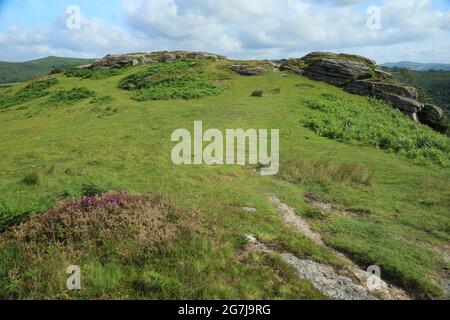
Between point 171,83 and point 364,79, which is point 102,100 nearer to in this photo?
point 171,83

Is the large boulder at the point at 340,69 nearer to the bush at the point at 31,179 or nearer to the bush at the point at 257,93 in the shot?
the bush at the point at 257,93

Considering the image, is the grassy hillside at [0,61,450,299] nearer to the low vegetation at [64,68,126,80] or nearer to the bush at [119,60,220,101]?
the bush at [119,60,220,101]

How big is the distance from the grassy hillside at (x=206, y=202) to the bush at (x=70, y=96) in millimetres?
7880

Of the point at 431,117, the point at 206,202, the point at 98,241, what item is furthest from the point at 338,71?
the point at 98,241

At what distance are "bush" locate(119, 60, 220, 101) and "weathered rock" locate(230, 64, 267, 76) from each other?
5150 mm

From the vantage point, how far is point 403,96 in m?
47.0

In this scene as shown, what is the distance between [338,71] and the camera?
2095 inches

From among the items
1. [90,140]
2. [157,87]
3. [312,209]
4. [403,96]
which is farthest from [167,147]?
[403,96]

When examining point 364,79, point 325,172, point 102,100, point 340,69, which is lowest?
point 325,172

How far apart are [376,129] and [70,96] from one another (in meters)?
37.0

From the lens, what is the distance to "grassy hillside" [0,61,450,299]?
8727 millimetres

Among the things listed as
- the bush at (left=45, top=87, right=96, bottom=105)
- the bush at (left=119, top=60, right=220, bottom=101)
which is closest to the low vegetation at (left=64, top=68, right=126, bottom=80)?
the bush at (left=119, top=60, right=220, bottom=101)
